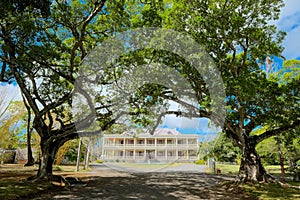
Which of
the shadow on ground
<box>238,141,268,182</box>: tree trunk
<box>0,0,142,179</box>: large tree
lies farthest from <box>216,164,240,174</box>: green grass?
<box>0,0,142,179</box>: large tree

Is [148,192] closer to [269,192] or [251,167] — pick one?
[269,192]

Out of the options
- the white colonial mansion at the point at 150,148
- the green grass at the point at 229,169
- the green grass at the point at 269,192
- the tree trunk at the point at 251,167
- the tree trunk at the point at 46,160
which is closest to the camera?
the green grass at the point at 269,192

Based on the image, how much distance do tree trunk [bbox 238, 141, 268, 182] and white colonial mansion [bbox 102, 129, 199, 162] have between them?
8734 millimetres

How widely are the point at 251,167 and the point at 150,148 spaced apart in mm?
19124

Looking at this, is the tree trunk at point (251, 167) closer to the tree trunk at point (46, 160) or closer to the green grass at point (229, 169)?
the green grass at point (229, 169)

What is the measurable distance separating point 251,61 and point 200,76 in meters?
2.84

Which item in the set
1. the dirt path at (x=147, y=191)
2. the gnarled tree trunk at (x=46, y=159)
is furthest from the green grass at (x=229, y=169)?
the gnarled tree trunk at (x=46, y=159)

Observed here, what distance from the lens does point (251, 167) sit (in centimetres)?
1041

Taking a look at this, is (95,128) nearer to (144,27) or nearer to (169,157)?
(144,27)

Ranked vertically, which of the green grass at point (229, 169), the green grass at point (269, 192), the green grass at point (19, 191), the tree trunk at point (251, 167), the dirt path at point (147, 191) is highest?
the tree trunk at point (251, 167)

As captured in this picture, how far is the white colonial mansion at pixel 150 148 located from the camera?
2114 cm

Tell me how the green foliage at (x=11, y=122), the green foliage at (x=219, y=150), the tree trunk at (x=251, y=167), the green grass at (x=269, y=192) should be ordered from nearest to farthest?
the green grass at (x=269, y=192)
the tree trunk at (x=251, y=167)
the green foliage at (x=11, y=122)
the green foliage at (x=219, y=150)

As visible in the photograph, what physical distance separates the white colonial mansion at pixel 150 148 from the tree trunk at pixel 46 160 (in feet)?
30.0

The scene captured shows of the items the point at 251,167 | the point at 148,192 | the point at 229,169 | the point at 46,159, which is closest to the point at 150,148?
the point at 229,169
